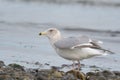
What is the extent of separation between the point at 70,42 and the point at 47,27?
354 inches

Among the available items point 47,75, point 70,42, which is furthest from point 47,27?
point 47,75

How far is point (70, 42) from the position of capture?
9.95 meters

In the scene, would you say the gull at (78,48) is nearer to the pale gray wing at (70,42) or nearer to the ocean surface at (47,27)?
the pale gray wing at (70,42)

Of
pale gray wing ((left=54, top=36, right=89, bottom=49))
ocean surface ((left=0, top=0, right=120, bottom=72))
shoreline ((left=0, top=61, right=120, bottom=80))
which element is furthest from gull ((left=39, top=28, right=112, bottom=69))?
ocean surface ((left=0, top=0, right=120, bottom=72))

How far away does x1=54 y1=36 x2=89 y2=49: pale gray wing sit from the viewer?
988 cm

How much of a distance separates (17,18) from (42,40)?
603 centimetres

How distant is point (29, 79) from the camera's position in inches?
346

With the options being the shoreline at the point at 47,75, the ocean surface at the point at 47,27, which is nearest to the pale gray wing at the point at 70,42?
the shoreline at the point at 47,75

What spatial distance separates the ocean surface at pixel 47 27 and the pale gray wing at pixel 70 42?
4.30 feet

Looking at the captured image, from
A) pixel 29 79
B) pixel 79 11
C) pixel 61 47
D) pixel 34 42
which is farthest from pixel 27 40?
pixel 79 11

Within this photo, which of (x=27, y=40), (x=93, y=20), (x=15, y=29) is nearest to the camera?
(x=27, y=40)

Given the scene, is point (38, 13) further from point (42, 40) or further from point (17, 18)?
point (42, 40)

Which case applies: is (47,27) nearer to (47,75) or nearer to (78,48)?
(78,48)

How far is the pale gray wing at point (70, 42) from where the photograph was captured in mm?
9875
